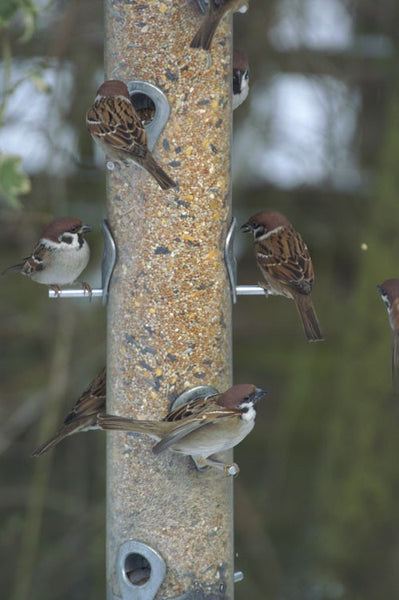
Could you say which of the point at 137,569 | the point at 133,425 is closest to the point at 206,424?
the point at 133,425

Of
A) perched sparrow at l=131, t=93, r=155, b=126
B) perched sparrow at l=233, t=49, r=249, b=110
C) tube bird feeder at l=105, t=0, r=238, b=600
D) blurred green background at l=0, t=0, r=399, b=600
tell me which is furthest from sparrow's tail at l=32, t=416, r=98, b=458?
blurred green background at l=0, t=0, r=399, b=600

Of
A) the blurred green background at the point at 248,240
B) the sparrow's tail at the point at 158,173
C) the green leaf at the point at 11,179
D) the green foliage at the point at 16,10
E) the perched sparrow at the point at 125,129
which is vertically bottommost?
the blurred green background at the point at 248,240

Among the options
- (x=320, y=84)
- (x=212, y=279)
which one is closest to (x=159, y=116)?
(x=212, y=279)

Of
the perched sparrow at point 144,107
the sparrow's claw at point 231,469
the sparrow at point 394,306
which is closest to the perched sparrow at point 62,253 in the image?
the perched sparrow at point 144,107

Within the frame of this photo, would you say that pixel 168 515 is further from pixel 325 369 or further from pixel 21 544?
pixel 325 369

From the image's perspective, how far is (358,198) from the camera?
7.89 metres

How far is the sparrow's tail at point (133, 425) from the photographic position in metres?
3.78

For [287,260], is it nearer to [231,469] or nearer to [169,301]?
[169,301]

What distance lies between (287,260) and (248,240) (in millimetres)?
3408

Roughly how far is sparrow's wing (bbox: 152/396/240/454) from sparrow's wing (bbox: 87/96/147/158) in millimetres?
911

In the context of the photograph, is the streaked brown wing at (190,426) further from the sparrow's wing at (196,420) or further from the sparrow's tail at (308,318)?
the sparrow's tail at (308,318)

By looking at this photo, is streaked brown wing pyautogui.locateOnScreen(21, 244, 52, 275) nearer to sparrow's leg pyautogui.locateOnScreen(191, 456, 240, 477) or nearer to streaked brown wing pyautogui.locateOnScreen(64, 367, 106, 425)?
streaked brown wing pyautogui.locateOnScreen(64, 367, 106, 425)

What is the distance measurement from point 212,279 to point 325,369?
14.6 ft

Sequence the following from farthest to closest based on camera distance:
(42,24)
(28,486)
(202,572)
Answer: (28,486) < (42,24) < (202,572)
